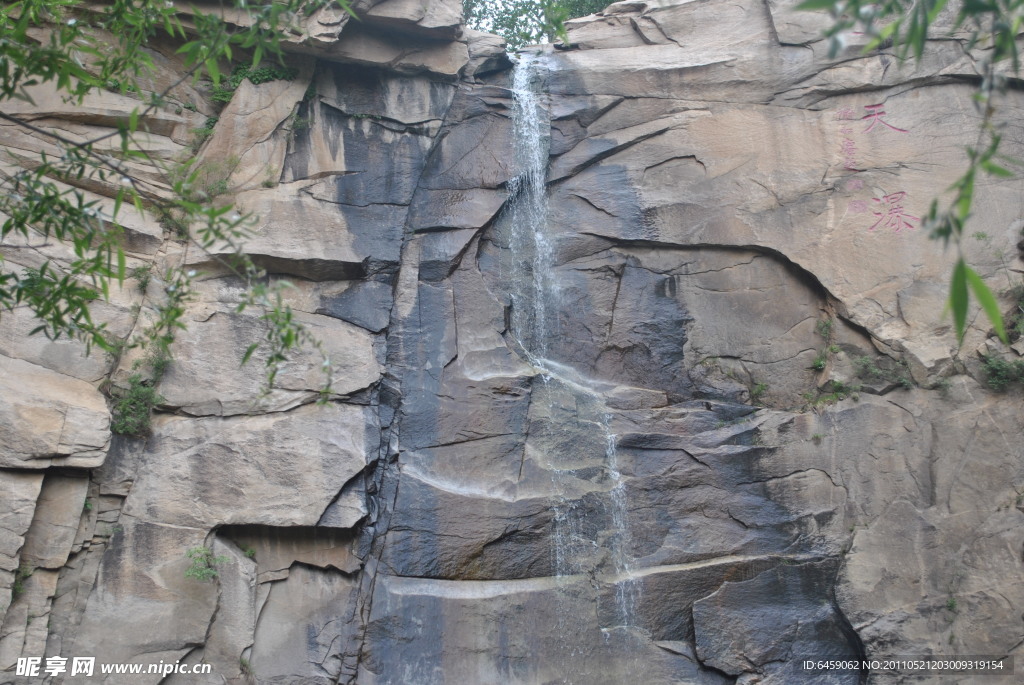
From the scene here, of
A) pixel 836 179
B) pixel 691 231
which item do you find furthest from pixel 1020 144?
pixel 691 231

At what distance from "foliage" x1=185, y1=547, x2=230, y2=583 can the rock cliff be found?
10 centimetres

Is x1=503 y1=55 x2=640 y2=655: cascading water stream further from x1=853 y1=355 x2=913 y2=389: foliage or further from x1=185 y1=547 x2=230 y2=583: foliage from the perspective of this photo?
x1=185 y1=547 x2=230 y2=583: foliage

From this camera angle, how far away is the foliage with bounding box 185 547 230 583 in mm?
5836

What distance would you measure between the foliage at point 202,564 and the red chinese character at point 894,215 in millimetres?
6219

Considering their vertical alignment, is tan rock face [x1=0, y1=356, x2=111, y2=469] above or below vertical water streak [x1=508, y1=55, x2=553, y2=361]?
below

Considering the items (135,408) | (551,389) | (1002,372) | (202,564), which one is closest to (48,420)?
(135,408)

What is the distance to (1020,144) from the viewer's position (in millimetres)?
7492

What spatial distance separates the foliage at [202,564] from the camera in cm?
584

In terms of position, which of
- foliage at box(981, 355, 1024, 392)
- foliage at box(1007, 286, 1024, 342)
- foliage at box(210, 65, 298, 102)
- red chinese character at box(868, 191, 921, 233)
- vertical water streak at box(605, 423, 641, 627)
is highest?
foliage at box(210, 65, 298, 102)

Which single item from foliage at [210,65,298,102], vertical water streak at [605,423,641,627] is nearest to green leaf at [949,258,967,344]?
vertical water streak at [605,423,641,627]

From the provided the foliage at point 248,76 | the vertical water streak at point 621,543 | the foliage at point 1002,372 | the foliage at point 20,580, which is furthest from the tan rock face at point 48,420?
the foliage at point 1002,372

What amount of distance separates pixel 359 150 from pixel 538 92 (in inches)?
79.0

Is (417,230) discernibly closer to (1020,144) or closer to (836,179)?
(836,179)

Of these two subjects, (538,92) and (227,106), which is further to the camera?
Result: (538,92)
